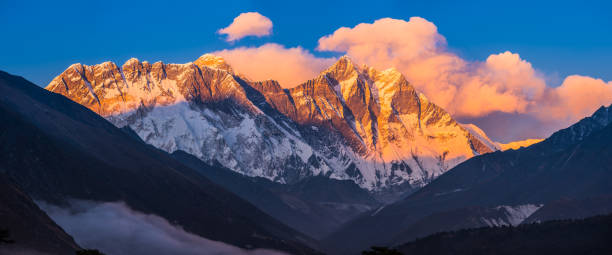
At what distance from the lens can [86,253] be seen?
5207 inches

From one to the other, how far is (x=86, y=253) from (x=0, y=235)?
49.9 feet

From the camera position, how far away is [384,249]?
12862 centimetres

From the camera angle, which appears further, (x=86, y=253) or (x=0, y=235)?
(x=86, y=253)

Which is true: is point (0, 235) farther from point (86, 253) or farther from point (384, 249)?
point (384, 249)

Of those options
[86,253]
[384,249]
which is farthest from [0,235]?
[384,249]

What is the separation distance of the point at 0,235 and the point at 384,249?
57.2 metres

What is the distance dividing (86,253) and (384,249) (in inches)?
1858
